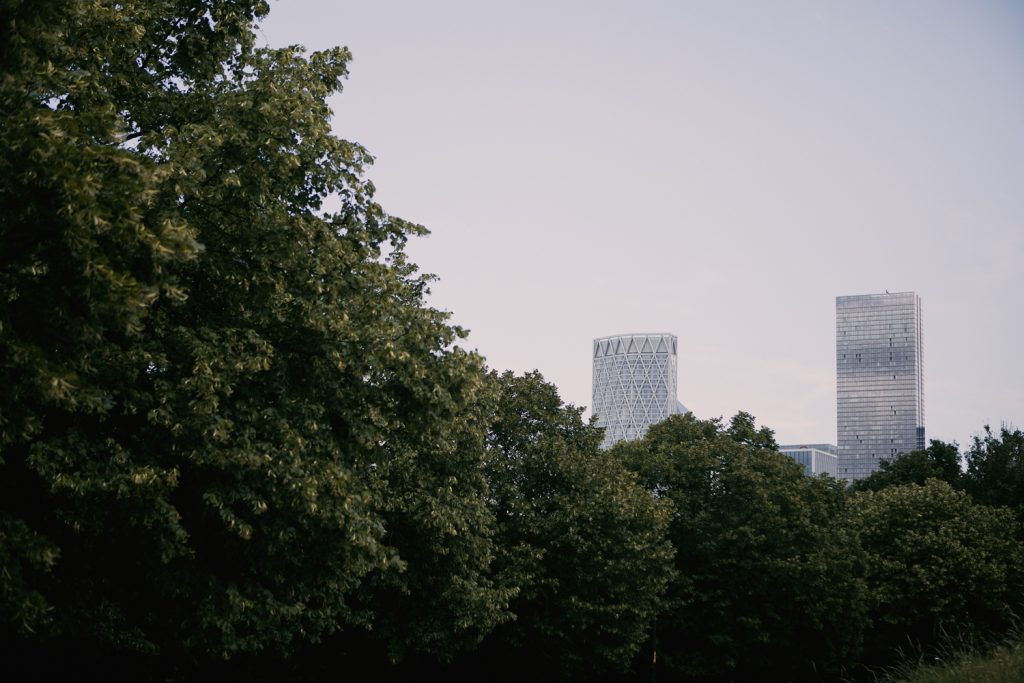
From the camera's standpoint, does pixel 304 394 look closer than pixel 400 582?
Yes

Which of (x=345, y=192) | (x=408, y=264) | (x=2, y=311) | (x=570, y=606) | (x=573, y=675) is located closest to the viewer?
(x=2, y=311)

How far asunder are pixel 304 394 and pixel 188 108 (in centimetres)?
644

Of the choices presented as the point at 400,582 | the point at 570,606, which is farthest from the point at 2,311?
the point at 570,606

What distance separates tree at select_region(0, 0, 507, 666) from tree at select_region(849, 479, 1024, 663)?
4014 centimetres

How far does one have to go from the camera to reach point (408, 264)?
23.8 m

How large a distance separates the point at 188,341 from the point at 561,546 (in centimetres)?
2275

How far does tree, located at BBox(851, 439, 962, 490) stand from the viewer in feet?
264

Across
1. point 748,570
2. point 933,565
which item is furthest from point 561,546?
point 933,565

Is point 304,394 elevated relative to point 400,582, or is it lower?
elevated

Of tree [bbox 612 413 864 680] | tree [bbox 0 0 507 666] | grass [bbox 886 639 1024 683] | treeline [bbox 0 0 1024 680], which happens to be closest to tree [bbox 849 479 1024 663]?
tree [bbox 612 413 864 680]

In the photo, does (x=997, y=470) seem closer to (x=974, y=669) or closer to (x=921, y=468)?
(x=921, y=468)

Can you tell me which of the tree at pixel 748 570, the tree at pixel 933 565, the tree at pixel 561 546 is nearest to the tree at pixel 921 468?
the tree at pixel 933 565

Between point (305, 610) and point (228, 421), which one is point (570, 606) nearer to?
point (305, 610)

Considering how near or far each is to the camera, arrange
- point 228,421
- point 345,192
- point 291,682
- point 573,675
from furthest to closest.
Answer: point 573,675 < point 291,682 < point 345,192 < point 228,421
